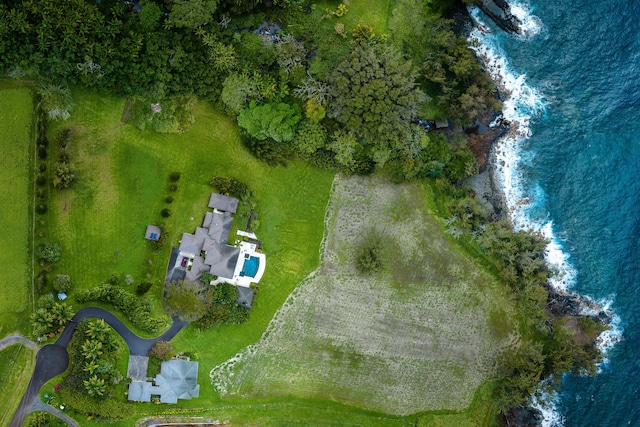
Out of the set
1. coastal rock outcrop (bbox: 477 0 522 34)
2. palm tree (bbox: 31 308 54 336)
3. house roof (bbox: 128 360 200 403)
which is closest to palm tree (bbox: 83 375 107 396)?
house roof (bbox: 128 360 200 403)

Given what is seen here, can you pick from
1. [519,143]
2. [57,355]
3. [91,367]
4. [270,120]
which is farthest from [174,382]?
[519,143]

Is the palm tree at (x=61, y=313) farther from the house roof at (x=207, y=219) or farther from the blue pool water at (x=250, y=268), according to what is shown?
the blue pool water at (x=250, y=268)

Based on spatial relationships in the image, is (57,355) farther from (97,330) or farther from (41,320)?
(97,330)

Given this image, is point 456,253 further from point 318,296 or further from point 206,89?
point 206,89

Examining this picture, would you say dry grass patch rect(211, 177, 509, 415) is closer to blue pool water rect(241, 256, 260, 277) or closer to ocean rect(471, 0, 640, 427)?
blue pool water rect(241, 256, 260, 277)

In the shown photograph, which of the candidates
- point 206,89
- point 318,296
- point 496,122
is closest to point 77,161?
point 206,89
